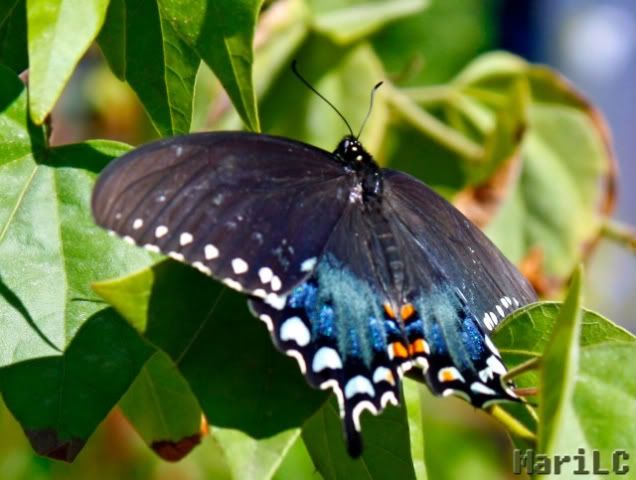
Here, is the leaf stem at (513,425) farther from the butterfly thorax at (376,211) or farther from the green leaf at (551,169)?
the green leaf at (551,169)

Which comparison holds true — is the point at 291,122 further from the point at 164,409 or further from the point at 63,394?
the point at 63,394

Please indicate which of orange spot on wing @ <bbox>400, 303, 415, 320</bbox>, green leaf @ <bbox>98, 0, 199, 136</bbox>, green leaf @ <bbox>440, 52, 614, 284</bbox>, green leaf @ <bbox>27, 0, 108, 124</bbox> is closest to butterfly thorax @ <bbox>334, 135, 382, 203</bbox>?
orange spot on wing @ <bbox>400, 303, 415, 320</bbox>

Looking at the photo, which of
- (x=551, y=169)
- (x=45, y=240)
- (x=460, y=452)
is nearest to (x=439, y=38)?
(x=460, y=452)

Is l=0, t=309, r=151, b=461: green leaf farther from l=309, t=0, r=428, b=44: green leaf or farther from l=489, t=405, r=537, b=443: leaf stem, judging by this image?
l=309, t=0, r=428, b=44: green leaf

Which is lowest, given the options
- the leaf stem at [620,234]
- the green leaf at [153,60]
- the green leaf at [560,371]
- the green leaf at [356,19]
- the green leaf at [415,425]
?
the leaf stem at [620,234]

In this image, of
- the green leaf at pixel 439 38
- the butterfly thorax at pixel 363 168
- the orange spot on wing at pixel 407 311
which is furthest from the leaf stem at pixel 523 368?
the green leaf at pixel 439 38

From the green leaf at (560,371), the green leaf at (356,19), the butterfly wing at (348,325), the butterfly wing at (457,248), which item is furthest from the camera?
the green leaf at (356,19)
